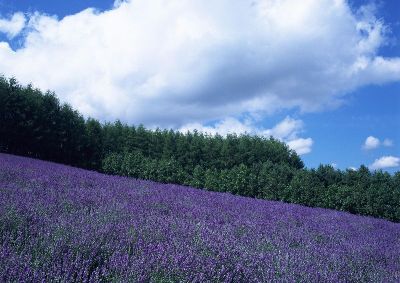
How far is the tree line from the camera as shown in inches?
573

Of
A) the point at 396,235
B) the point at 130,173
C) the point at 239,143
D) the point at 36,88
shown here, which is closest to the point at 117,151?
the point at 130,173

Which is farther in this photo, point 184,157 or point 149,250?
point 184,157

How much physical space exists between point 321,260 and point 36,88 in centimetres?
2161

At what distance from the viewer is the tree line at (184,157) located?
573 inches

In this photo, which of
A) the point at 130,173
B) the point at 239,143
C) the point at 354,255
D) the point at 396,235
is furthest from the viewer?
the point at 239,143

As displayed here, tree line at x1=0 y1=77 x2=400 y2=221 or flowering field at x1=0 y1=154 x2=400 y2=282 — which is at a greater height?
tree line at x1=0 y1=77 x2=400 y2=221

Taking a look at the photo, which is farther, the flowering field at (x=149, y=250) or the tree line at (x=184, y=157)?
the tree line at (x=184, y=157)

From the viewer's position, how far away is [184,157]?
22047mm

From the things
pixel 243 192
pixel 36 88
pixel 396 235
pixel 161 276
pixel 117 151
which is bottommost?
pixel 161 276

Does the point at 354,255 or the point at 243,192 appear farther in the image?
the point at 243,192

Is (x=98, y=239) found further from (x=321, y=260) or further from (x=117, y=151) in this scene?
(x=117, y=151)

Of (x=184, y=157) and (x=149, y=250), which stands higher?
(x=184, y=157)

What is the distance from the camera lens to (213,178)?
18.1 meters

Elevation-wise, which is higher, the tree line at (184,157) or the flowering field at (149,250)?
the tree line at (184,157)
